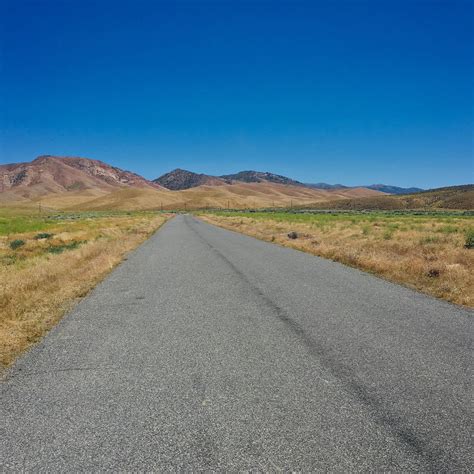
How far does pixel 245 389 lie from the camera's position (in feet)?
14.9

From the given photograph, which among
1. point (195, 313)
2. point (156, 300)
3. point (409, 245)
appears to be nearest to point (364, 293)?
point (195, 313)

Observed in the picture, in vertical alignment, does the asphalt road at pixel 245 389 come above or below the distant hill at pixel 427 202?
below

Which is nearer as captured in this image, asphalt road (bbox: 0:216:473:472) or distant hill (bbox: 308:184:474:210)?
asphalt road (bbox: 0:216:473:472)

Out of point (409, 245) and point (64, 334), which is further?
point (409, 245)

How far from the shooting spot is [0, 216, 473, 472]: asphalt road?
3350 millimetres

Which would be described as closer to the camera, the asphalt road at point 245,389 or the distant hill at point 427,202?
the asphalt road at point 245,389

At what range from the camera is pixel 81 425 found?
12.5 ft

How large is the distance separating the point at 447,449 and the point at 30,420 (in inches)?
154

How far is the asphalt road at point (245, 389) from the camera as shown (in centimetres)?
335

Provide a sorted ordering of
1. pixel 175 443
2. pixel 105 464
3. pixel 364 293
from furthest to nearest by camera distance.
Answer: pixel 364 293, pixel 175 443, pixel 105 464

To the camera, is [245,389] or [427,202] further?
[427,202]

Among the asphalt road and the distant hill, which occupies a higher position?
the distant hill

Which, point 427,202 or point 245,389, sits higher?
point 427,202

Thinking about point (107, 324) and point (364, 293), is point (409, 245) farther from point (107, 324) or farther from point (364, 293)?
point (107, 324)
